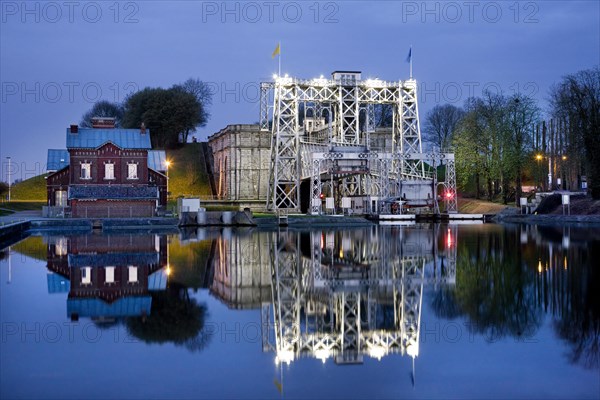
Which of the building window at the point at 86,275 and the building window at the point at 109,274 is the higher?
the building window at the point at 109,274

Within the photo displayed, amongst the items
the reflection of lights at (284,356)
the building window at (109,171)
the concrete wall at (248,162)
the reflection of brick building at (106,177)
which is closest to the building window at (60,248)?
the reflection of lights at (284,356)

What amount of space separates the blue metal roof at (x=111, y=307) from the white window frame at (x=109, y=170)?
5118cm

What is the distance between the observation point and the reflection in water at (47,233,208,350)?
13.1 m

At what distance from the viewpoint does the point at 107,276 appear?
70.6 feet

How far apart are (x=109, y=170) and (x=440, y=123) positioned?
65.9m

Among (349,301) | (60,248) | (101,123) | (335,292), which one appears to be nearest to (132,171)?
(101,123)

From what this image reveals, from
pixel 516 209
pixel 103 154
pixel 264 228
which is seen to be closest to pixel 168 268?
pixel 264 228

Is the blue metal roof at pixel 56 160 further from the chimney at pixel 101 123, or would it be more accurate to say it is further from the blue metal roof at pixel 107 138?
the blue metal roof at pixel 107 138

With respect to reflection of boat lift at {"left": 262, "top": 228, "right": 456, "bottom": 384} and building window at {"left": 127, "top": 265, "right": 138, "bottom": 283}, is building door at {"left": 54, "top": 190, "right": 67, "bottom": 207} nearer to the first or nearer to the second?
reflection of boat lift at {"left": 262, "top": 228, "right": 456, "bottom": 384}

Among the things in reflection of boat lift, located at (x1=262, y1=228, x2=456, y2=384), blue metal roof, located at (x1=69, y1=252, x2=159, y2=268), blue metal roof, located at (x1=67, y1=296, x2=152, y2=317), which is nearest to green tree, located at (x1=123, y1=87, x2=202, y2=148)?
blue metal roof, located at (x1=69, y1=252, x2=159, y2=268)

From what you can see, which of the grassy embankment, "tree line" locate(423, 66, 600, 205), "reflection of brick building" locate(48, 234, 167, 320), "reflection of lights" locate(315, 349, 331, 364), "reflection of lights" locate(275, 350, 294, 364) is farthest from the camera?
the grassy embankment

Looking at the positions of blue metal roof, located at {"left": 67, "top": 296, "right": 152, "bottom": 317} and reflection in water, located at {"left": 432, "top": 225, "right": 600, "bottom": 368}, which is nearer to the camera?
reflection in water, located at {"left": 432, "top": 225, "right": 600, "bottom": 368}

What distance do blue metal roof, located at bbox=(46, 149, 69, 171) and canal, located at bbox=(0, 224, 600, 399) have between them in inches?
1898

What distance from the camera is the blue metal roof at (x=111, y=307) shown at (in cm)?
1484
